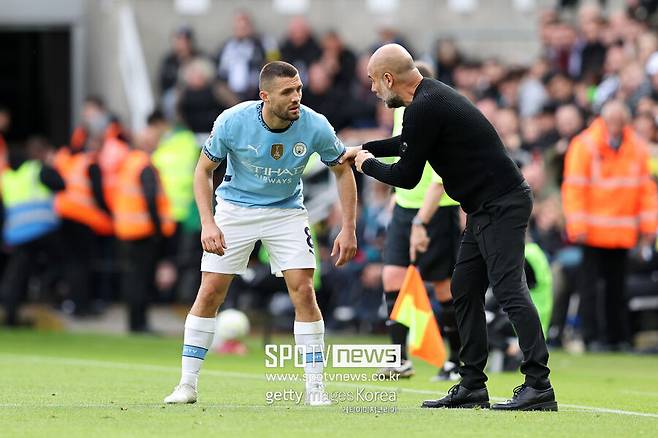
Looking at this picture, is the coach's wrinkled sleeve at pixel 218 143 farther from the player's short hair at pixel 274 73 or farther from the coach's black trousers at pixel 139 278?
the coach's black trousers at pixel 139 278

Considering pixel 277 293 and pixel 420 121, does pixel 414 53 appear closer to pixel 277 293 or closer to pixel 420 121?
pixel 277 293

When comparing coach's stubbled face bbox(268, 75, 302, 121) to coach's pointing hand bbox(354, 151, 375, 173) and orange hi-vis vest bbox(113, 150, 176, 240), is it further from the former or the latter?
orange hi-vis vest bbox(113, 150, 176, 240)

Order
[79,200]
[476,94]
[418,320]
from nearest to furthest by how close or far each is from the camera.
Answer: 1. [418,320]
2. [79,200]
3. [476,94]

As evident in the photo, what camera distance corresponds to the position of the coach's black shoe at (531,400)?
926 cm

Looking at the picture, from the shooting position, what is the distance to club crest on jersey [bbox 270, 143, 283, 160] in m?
9.55

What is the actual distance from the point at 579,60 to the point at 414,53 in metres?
3.27

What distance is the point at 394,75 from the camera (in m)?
9.45

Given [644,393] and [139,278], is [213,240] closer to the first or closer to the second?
[644,393]

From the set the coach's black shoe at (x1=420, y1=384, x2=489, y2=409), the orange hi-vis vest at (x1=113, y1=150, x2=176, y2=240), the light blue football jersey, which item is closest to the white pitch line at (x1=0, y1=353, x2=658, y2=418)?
the coach's black shoe at (x1=420, y1=384, x2=489, y2=409)

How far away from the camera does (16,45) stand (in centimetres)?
2667

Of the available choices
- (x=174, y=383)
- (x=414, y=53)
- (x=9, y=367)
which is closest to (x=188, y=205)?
(x=414, y=53)

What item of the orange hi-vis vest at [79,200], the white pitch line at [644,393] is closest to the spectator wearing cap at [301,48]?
the orange hi-vis vest at [79,200]

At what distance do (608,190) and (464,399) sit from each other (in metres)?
7.77

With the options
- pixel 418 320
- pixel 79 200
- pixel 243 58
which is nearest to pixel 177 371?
pixel 418 320
